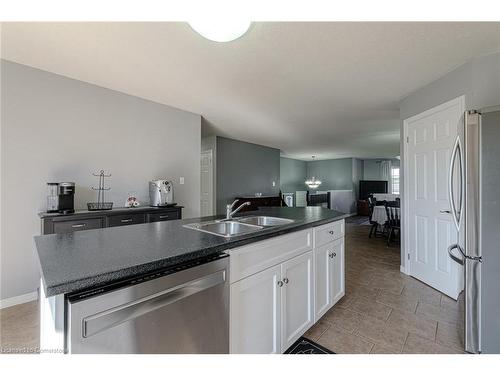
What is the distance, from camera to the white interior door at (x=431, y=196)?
8.09ft

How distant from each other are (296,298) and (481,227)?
1252 millimetres

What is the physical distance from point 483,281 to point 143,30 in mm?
2952

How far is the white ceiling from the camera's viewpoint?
71.7 inches

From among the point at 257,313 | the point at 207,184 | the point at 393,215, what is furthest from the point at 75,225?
the point at 393,215

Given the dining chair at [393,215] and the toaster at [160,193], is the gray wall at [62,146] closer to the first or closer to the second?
the toaster at [160,193]

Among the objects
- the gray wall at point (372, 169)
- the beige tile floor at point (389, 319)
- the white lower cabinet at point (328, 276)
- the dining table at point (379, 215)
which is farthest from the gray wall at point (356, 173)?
the white lower cabinet at point (328, 276)

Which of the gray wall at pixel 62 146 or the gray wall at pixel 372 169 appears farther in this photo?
the gray wall at pixel 372 169

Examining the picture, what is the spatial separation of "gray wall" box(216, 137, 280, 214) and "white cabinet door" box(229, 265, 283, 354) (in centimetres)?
431

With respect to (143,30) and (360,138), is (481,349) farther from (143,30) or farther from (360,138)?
(360,138)

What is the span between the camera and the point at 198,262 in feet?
3.45

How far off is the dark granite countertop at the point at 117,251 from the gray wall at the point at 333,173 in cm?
890

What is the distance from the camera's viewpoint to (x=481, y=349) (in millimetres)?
1465

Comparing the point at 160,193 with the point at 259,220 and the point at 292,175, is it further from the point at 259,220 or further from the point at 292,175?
the point at 292,175
